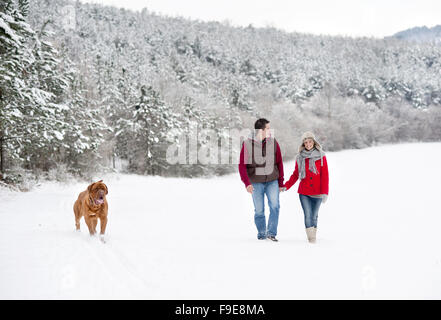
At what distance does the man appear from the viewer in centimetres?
514

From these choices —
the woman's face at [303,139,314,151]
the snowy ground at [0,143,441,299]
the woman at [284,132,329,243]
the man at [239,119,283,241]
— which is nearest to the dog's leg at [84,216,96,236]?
the snowy ground at [0,143,441,299]

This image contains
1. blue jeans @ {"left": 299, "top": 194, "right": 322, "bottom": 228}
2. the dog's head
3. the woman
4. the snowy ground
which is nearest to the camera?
the snowy ground

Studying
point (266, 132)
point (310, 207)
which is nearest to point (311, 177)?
point (310, 207)

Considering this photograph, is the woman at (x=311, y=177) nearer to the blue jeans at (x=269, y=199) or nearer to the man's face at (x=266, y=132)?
the blue jeans at (x=269, y=199)

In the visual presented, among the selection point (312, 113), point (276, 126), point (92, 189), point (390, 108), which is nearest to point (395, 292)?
point (92, 189)

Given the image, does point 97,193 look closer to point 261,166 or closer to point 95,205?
point 95,205

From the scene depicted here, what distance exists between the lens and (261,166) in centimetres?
520

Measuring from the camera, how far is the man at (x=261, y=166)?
16.9 ft

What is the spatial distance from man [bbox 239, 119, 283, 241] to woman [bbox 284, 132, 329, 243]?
1.27 ft

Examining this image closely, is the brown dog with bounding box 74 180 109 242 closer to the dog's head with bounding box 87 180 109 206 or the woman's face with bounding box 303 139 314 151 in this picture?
the dog's head with bounding box 87 180 109 206

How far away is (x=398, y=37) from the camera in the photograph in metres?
104

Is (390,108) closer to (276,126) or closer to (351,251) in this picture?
(276,126)

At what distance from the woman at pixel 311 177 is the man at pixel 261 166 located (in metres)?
0.39

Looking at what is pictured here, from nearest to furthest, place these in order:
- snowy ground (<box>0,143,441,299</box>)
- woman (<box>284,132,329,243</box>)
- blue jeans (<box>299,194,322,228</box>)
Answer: snowy ground (<box>0,143,441,299</box>) < woman (<box>284,132,329,243</box>) < blue jeans (<box>299,194,322,228</box>)
